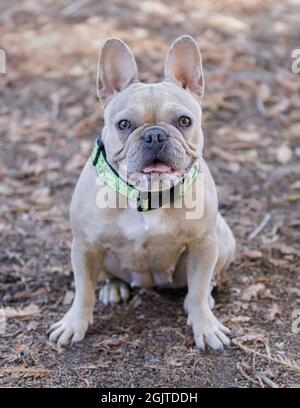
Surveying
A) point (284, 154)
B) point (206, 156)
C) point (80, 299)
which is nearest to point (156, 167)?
point (80, 299)

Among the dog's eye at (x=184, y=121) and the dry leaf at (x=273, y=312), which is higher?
the dog's eye at (x=184, y=121)

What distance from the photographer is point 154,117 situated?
4043mm

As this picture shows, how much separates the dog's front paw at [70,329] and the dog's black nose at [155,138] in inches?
47.1

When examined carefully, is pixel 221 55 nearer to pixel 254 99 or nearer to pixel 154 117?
pixel 254 99

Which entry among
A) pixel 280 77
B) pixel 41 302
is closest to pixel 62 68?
pixel 280 77

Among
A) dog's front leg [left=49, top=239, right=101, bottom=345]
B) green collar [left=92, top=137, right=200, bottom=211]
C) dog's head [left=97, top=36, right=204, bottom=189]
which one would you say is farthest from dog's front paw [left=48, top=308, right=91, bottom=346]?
dog's head [left=97, top=36, right=204, bottom=189]

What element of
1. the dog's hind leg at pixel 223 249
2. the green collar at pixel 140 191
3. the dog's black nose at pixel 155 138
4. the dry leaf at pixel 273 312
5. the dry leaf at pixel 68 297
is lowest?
the dry leaf at pixel 68 297

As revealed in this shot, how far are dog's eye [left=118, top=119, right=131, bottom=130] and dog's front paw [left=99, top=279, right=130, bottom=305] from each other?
Result: 49.5 inches

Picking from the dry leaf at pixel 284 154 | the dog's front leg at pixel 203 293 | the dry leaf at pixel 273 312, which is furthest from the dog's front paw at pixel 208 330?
the dry leaf at pixel 284 154

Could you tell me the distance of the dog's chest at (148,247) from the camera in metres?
4.19

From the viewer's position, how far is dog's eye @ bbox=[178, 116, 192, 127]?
4066 millimetres

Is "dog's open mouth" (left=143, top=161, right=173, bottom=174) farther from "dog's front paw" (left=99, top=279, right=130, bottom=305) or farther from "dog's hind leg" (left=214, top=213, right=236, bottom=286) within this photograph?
"dog's front paw" (left=99, top=279, right=130, bottom=305)

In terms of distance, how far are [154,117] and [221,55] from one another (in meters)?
4.73

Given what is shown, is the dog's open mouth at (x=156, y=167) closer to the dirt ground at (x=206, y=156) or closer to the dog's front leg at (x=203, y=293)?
the dog's front leg at (x=203, y=293)
